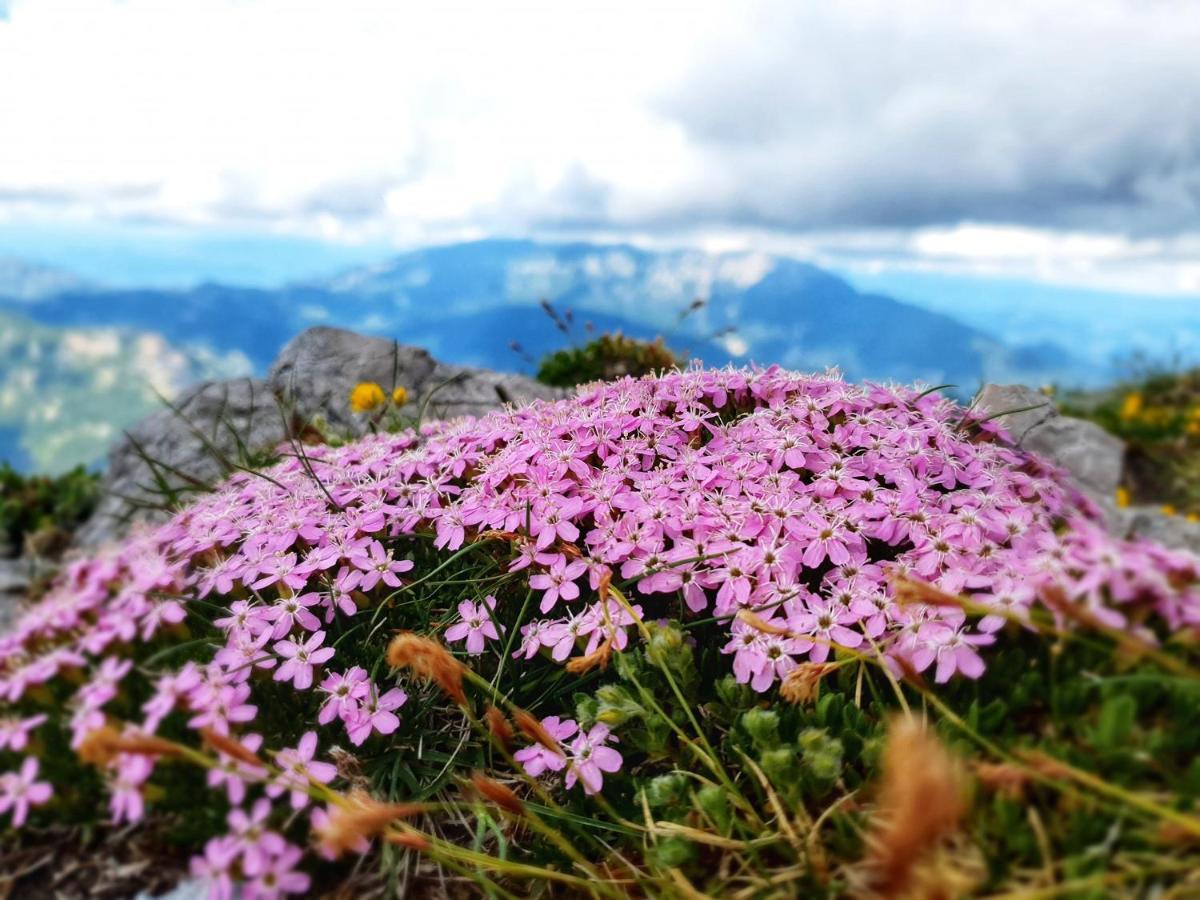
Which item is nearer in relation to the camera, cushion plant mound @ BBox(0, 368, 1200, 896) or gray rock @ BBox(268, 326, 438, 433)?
cushion plant mound @ BBox(0, 368, 1200, 896)

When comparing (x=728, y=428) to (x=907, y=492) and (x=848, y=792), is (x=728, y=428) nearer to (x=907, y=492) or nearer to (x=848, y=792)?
(x=907, y=492)

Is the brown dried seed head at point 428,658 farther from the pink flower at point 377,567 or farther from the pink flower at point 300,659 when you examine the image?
the pink flower at point 377,567

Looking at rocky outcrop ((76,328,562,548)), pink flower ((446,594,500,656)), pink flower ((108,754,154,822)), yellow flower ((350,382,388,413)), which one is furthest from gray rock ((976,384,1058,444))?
yellow flower ((350,382,388,413))

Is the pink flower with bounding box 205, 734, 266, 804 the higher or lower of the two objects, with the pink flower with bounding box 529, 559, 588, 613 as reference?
lower

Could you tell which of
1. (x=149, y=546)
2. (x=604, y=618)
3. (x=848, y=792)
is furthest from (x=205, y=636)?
(x=848, y=792)

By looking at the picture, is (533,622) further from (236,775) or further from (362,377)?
(362,377)

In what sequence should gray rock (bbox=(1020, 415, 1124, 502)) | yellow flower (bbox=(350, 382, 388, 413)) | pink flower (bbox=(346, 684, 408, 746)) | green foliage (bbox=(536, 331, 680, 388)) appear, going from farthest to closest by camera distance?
green foliage (bbox=(536, 331, 680, 388)), yellow flower (bbox=(350, 382, 388, 413)), gray rock (bbox=(1020, 415, 1124, 502)), pink flower (bbox=(346, 684, 408, 746))

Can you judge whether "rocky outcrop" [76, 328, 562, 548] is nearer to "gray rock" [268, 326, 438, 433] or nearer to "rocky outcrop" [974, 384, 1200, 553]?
"gray rock" [268, 326, 438, 433]
